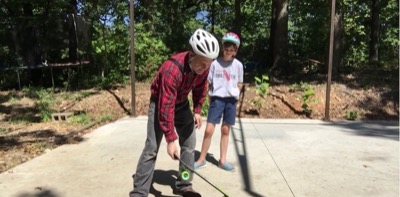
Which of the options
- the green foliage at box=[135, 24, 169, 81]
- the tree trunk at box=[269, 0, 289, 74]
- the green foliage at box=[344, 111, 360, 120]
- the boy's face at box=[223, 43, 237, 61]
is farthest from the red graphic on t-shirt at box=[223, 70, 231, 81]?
the tree trunk at box=[269, 0, 289, 74]

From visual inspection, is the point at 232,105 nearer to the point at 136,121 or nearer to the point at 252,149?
the point at 252,149

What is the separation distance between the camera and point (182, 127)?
3.75m

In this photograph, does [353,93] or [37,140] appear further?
[353,93]

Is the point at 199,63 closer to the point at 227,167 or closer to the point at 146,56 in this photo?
the point at 227,167

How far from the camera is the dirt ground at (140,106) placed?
24.2 feet

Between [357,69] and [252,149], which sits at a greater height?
[357,69]

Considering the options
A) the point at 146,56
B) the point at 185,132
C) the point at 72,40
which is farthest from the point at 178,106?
the point at 72,40

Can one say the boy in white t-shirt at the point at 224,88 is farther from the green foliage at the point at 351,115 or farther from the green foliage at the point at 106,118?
the green foliage at the point at 351,115

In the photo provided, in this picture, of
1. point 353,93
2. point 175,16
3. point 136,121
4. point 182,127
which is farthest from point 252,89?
point 175,16

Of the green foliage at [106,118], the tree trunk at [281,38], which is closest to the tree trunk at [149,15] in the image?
the tree trunk at [281,38]

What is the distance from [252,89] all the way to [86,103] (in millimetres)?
3575

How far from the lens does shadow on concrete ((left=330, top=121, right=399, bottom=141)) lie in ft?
22.6

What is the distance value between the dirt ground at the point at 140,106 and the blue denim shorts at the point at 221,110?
103 inches

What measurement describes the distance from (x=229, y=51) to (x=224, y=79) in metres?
0.30
